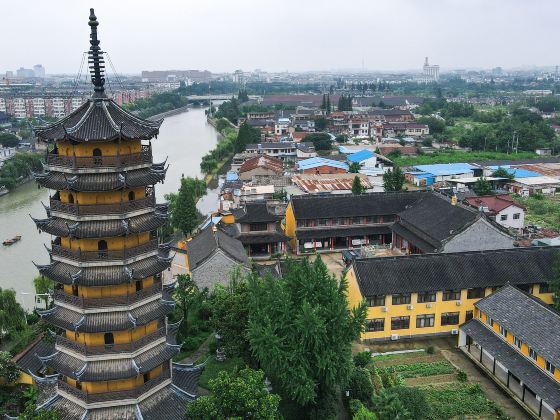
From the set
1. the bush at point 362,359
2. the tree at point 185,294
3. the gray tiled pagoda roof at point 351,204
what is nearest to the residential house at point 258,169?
the gray tiled pagoda roof at point 351,204

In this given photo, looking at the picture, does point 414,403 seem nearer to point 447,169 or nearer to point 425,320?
point 425,320

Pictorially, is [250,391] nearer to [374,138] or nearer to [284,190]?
[284,190]

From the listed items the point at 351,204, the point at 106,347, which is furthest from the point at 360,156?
the point at 106,347

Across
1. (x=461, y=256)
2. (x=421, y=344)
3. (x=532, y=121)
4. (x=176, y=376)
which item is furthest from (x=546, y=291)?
(x=532, y=121)

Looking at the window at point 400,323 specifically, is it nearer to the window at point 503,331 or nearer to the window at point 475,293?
the window at point 475,293

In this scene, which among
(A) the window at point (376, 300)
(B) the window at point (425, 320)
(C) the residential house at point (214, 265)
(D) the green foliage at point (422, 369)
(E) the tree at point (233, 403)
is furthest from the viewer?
(C) the residential house at point (214, 265)

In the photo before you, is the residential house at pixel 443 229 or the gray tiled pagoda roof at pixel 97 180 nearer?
the gray tiled pagoda roof at pixel 97 180

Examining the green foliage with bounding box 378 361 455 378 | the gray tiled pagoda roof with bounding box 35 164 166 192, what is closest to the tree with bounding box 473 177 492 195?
the green foliage with bounding box 378 361 455 378
